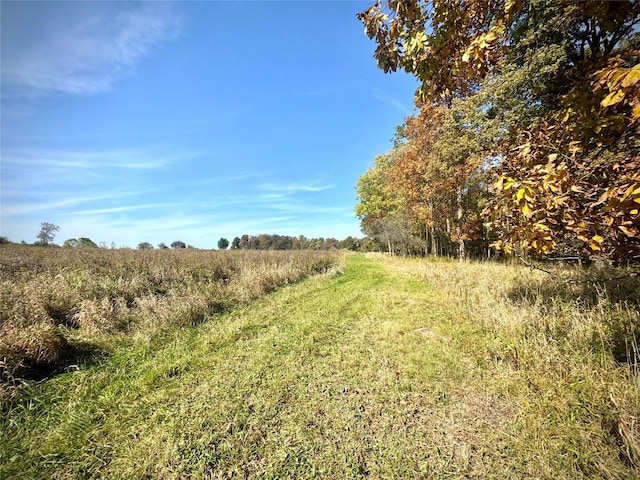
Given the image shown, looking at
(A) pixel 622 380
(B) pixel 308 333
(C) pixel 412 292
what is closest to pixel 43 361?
(B) pixel 308 333

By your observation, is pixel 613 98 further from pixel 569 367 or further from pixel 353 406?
pixel 353 406

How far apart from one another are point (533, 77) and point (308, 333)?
11.3 m

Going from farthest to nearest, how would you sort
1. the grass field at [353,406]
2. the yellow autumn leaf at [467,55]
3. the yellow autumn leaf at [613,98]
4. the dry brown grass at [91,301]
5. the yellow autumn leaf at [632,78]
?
the dry brown grass at [91,301]
the yellow autumn leaf at [467,55]
the grass field at [353,406]
the yellow autumn leaf at [613,98]
the yellow autumn leaf at [632,78]

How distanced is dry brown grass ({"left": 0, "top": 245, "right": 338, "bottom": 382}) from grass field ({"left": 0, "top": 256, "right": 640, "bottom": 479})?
0.54 meters

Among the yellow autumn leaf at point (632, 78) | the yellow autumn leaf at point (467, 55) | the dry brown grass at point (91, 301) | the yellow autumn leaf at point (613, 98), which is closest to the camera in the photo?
the yellow autumn leaf at point (632, 78)

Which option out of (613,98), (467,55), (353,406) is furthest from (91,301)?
(613,98)

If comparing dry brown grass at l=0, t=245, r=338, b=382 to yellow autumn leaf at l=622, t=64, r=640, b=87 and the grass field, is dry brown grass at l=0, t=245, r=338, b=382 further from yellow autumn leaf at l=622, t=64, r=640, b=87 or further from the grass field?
yellow autumn leaf at l=622, t=64, r=640, b=87

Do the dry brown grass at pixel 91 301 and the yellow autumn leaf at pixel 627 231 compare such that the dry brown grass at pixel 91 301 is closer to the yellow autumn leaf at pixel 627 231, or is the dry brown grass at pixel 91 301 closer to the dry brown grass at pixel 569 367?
the dry brown grass at pixel 569 367

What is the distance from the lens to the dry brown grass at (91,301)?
13.0 feet

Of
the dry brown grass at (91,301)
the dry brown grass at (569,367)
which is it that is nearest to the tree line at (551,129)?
the dry brown grass at (569,367)

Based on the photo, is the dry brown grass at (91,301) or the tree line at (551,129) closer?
the tree line at (551,129)

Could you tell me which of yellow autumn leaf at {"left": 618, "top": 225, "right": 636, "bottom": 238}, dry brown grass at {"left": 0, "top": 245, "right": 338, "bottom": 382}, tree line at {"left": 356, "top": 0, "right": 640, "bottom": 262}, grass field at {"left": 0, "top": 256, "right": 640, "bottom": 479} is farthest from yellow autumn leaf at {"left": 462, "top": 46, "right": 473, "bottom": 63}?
dry brown grass at {"left": 0, "top": 245, "right": 338, "bottom": 382}

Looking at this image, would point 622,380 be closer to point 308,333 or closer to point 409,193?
point 308,333

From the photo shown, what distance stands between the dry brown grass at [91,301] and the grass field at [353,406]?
536 millimetres
